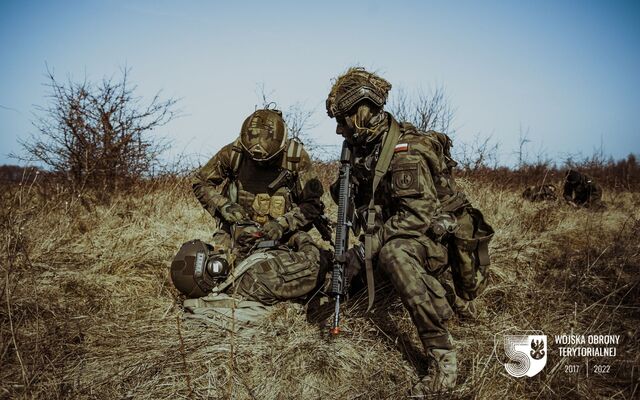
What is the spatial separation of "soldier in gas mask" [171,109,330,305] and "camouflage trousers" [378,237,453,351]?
1.25 m

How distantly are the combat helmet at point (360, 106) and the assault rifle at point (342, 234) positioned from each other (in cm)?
15

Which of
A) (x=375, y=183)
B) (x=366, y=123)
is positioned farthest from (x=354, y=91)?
(x=375, y=183)

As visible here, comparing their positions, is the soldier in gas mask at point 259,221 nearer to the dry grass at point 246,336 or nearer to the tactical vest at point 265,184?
the tactical vest at point 265,184

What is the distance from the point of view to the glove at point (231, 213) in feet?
13.7

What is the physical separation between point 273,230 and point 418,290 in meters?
1.78

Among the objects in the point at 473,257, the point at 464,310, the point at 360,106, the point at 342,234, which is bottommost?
the point at 464,310

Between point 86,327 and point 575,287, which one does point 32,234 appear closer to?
point 86,327

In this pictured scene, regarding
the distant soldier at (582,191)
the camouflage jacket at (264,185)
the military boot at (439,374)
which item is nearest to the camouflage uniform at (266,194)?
the camouflage jacket at (264,185)

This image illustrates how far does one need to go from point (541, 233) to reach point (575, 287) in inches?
72.9

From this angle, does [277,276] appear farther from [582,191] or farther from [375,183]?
[582,191]

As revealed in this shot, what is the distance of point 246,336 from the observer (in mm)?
3250

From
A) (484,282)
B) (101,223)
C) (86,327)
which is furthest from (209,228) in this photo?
(484,282)

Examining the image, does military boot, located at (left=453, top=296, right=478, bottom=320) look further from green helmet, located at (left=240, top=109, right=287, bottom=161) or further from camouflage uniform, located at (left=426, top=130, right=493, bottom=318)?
green helmet, located at (left=240, top=109, right=287, bottom=161)

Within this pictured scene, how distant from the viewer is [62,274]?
403 centimetres
